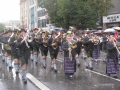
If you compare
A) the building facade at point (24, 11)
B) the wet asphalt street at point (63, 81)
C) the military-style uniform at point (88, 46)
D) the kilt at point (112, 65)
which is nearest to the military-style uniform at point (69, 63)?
the wet asphalt street at point (63, 81)

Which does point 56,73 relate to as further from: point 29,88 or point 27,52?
point 29,88

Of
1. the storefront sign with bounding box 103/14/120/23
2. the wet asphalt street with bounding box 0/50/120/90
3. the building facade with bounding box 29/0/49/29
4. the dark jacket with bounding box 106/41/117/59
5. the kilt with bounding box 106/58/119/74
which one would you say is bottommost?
the wet asphalt street with bounding box 0/50/120/90

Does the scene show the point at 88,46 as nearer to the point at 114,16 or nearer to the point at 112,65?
the point at 112,65

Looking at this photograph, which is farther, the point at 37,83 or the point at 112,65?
the point at 112,65

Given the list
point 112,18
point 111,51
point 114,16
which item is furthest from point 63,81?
point 112,18

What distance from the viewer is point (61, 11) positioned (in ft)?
96.1

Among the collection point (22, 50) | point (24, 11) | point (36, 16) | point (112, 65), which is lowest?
point (112, 65)

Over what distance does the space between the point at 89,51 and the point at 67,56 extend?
9.50 feet

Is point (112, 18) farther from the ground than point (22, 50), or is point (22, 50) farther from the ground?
point (112, 18)

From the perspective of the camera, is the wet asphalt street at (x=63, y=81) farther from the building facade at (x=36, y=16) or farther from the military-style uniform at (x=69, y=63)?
the building facade at (x=36, y=16)

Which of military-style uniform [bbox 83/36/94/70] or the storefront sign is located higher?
the storefront sign

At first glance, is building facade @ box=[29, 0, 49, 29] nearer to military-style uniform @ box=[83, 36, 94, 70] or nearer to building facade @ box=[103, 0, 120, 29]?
building facade @ box=[103, 0, 120, 29]

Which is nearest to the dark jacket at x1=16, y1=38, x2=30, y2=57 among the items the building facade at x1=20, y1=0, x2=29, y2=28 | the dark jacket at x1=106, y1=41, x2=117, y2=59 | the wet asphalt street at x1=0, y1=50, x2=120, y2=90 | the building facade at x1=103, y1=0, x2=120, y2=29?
the wet asphalt street at x1=0, y1=50, x2=120, y2=90

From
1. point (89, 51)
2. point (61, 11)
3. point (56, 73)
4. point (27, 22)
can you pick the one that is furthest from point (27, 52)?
point (27, 22)
